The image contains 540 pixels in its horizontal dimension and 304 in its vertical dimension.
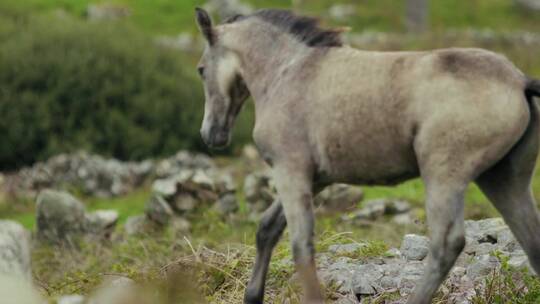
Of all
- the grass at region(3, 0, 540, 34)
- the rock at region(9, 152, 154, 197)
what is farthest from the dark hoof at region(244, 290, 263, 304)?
the grass at region(3, 0, 540, 34)

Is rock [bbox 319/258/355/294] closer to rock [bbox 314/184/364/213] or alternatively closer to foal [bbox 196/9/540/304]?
foal [bbox 196/9/540/304]

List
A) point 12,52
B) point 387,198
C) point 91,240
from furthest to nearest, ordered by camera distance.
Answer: point 12,52 → point 387,198 → point 91,240

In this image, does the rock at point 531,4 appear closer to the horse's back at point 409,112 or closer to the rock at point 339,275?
the rock at point 339,275

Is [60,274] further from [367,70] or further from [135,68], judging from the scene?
[135,68]

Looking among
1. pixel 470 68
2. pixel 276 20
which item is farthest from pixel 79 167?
pixel 470 68

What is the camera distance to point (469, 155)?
257 inches

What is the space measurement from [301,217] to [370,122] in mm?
822

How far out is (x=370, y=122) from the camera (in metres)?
6.95

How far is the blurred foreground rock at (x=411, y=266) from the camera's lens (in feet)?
27.6

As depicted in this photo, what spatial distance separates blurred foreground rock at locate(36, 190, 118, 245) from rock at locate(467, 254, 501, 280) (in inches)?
276

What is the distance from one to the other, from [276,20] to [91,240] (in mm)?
7161

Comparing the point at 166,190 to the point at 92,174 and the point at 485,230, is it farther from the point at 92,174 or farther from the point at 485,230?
the point at 485,230

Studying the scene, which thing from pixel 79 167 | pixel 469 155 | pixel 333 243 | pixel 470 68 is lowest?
pixel 79 167

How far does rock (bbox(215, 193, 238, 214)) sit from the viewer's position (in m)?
15.3
